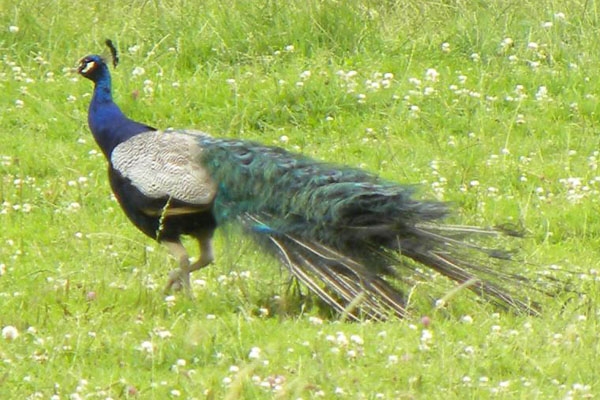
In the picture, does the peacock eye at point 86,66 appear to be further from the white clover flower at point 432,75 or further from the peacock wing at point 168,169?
the white clover flower at point 432,75

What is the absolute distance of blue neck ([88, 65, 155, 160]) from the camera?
23.7ft

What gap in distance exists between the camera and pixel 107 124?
7.30 m

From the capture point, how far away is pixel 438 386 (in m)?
5.45

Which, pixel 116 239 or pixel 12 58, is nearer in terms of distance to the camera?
pixel 116 239

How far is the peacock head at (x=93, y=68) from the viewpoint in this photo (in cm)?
764

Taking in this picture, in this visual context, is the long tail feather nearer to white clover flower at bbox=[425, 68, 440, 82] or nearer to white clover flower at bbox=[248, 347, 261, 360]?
white clover flower at bbox=[248, 347, 261, 360]

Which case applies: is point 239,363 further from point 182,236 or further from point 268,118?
point 268,118

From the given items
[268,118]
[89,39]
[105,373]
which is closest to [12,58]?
[89,39]

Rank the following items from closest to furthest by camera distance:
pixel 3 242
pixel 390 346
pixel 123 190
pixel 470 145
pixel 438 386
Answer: pixel 438 386
pixel 390 346
pixel 123 190
pixel 3 242
pixel 470 145

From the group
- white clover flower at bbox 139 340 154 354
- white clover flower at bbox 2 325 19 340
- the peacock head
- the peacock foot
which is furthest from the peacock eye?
white clover flower at bbox 139 340 154 354

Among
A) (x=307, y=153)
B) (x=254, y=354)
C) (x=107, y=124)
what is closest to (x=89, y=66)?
(x=107, y=124)

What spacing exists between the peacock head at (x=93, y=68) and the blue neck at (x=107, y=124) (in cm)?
9

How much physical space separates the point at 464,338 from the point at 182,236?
166cm

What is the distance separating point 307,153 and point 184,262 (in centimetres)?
206
